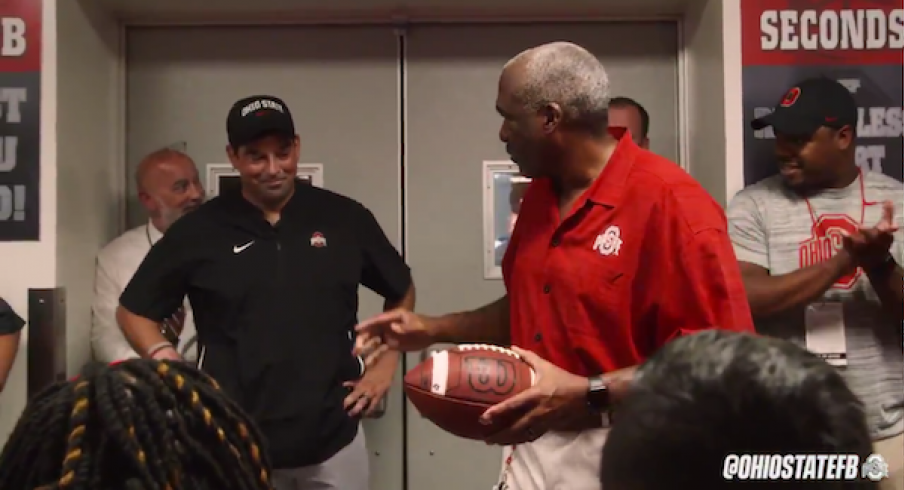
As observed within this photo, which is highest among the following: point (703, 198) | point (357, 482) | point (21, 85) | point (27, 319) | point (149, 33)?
point (149, 33)

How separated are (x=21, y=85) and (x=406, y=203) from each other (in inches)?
52.8

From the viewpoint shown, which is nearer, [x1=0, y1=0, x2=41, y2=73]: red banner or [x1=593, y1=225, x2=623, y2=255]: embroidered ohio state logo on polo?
[x1=593, y1=225, x2=623, y2=255]: embroidered ohio state logo on polo

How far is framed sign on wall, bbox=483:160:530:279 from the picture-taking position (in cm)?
298

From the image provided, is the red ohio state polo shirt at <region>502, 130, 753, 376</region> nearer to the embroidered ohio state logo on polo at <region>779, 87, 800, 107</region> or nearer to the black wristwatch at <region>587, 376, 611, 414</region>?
the black wristwatch at <region>587, 376, 611, 414</region>

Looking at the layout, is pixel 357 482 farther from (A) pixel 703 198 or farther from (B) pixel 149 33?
(B) pixel 149 33

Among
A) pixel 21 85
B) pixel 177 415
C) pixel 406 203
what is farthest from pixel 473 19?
pixel 177 415

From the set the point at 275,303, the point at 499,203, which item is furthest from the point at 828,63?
the point at 275,303

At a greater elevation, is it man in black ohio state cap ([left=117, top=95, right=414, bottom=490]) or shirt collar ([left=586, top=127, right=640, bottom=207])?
shirt collar ([left=586, top=127, right=640, bottom=207])

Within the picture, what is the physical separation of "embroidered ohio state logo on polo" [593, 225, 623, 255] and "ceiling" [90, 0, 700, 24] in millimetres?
1499

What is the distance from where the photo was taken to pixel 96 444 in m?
0.69

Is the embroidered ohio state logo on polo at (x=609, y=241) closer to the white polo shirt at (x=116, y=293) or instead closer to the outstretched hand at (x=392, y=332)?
the outstretched hand at (x=392, y=332)

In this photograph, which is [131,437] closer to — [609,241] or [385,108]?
[609,241]

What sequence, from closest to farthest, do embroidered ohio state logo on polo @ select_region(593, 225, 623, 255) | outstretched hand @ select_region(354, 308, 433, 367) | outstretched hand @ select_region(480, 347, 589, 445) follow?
outstretched hand @ select_region(480, 347, 589, 445)
embroidered ohio state logo on polo @ select_region(593, 225, 623, 255)
outstretched hand @ select_region(354, 308, 433, 367)

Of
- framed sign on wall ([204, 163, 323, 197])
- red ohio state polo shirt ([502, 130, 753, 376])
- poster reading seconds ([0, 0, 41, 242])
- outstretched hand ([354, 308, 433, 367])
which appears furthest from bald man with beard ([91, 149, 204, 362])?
red ohio state polo shirt ([502, 130, 753, 376])
